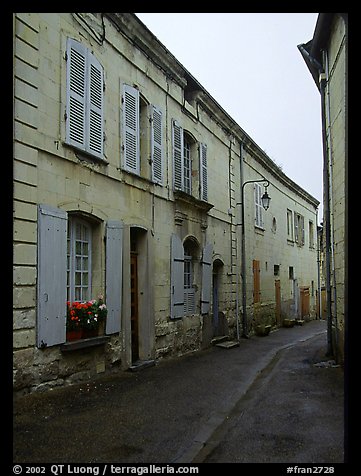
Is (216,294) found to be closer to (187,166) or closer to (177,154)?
(187,166)

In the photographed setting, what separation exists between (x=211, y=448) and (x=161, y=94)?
25.2 ft

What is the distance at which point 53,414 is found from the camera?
546cm

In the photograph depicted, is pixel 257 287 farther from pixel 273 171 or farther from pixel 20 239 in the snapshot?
pixel 20 239

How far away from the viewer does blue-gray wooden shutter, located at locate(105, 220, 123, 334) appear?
779 centimetres

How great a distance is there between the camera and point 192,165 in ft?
40.6

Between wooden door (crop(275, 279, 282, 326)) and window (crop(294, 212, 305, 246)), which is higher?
window (crop(294, 212, 305, 246))

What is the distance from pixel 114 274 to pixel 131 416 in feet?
9.41

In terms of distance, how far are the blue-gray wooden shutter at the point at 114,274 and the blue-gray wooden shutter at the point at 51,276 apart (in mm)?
1181

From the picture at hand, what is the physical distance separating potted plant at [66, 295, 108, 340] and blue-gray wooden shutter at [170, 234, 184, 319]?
293 cm

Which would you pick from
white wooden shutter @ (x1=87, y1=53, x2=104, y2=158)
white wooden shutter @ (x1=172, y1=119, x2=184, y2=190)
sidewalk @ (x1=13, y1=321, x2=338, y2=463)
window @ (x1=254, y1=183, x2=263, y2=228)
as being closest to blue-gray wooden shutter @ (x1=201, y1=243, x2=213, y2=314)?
white wooden shutter @ (x1=172, y1=119, x2=184, y2=190)

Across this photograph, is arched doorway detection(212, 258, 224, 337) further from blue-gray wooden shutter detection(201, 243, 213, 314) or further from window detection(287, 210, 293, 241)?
window detection(287, 210, 293, 241)
